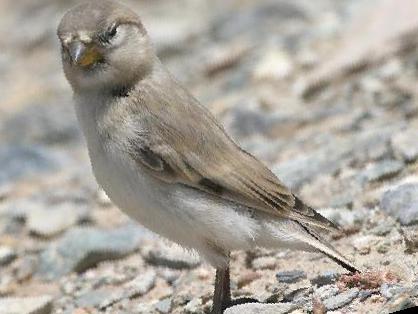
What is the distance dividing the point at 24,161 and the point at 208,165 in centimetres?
442

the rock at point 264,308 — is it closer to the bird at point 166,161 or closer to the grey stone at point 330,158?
the bird at point 166,161

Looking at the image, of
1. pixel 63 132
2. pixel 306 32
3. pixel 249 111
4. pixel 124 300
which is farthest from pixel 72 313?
pixel 306 32

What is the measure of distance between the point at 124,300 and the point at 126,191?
4.51ft

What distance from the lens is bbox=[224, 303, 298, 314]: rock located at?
509cm

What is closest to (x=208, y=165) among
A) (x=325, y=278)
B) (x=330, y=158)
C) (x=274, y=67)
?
(x=325, y=278)

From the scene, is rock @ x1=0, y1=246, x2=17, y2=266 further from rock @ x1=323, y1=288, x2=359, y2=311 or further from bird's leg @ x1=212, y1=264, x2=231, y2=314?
rock @ x1=323, y1=288, x2=359, y2=311

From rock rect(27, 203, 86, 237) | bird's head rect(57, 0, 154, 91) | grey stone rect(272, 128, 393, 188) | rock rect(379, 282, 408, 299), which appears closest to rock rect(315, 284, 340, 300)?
rock rect(379, 282, 408, 299)

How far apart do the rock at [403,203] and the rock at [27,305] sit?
6.49 feet

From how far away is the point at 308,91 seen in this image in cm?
933

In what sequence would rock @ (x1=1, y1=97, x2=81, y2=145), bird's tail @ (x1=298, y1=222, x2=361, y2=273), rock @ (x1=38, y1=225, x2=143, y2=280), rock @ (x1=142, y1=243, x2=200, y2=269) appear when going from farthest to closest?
rock @ (x1=1, y1=97, x2=81, y2=145)
rock @ (x1=38, y1=225, x2=143, y2=280)
rock @ (x1=142, y1=243, x2=200, y2=269)
bird's tail @ (x1=298, y1=222, x2=361, y2=273)

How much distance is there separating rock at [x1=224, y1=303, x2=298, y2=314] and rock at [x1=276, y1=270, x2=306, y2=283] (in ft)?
1.68

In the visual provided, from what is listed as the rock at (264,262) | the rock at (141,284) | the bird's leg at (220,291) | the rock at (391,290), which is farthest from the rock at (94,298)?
the rock at (391,290)

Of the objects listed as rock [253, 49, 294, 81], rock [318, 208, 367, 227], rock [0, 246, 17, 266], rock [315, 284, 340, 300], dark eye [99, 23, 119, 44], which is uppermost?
rock [253, 49, 294, 81]

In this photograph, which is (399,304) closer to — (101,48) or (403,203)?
(403,203)
